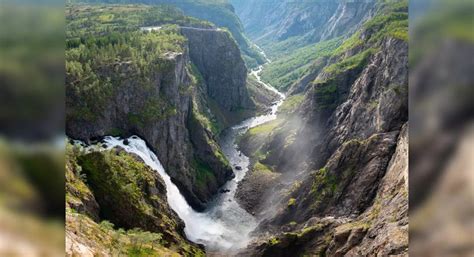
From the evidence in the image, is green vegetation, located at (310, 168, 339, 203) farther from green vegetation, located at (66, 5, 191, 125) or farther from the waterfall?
green vegetation, located at (66, 5, 191, 125)

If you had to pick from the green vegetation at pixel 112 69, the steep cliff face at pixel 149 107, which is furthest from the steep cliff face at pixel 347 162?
the green vegetation at pixel 112 69

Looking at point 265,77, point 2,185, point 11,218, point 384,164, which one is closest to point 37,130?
point 2,185

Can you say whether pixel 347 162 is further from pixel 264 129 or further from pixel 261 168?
pixel 264 129

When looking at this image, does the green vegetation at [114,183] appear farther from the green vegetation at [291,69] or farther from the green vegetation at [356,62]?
the green vegetation at [291,69]

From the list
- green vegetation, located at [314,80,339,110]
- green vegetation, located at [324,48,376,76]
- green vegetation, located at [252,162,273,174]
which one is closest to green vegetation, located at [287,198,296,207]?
green vegetation, located at [252,162,273,174]

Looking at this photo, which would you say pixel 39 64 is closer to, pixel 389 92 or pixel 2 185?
pixel 2 185

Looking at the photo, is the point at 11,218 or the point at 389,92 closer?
the point at 11,218
